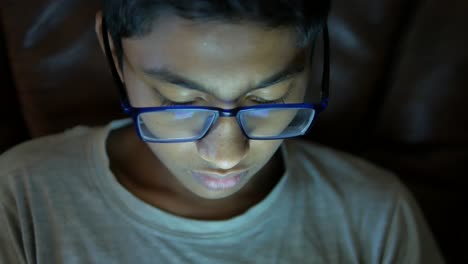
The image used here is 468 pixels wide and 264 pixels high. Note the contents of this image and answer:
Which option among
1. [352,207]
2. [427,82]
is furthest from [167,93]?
[427,82]

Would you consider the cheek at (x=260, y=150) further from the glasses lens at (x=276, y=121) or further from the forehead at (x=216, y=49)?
the forehead at (x=216, y=49)

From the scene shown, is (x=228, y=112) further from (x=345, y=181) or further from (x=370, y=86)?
(x=370, y=86)

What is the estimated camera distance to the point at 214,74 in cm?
68

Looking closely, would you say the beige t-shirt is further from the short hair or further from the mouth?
the short hair

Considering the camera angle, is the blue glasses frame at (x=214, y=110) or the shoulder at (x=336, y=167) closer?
the blue glasses frame at (x=214, y=110)

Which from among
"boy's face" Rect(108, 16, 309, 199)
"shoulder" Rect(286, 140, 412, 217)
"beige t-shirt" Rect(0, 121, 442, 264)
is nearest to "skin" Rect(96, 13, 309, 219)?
"boy's face" Rect(108, 16, 309, 199)

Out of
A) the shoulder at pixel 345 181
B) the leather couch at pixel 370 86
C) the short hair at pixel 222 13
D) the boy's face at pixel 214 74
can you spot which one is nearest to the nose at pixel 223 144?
the boy's face at pixel 214 74

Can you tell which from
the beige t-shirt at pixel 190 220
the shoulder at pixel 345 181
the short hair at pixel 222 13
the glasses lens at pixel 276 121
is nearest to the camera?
the short hair at pixel 222 13

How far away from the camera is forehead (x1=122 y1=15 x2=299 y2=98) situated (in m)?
0.66

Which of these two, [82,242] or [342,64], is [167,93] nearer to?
[82,242]

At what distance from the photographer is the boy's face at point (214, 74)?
67 centimetres

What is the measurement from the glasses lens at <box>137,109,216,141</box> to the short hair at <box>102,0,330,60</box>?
0.11m

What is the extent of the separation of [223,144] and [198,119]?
49mm

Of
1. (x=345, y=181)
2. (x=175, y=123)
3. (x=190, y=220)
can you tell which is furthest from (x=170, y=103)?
(x=345, y=181)
